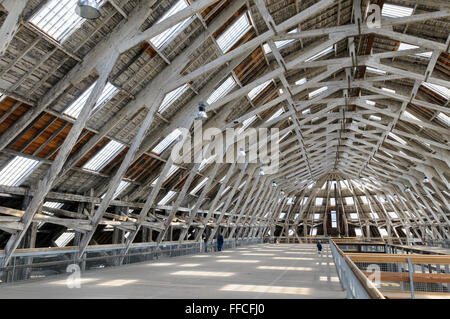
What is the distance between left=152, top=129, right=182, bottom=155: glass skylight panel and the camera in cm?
1411

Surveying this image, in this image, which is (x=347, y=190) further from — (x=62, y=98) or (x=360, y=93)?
(x=62, y=98)

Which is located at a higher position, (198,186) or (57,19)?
(57,19)

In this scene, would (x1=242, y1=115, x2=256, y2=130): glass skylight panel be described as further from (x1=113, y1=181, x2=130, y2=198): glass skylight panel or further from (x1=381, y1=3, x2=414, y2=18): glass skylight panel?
(x1=381, y1=3, x2=414, y2=18): glass skylight panel

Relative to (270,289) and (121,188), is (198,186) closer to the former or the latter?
(121,188)

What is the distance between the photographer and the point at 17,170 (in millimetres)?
10461

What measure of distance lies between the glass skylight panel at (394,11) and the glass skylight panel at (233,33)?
17.8 ft

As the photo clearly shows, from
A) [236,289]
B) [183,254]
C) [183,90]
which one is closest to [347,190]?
[183,254]

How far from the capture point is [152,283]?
320 inches

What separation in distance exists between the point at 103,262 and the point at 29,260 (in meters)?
2.89

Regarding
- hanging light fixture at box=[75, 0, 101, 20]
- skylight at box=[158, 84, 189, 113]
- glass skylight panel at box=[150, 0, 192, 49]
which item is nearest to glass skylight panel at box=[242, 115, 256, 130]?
skylight at box=[158, 84, 189, 113]

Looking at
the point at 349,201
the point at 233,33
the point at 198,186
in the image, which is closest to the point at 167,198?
the point at 198,186

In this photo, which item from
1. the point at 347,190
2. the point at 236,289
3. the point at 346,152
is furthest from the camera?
the point at 347,190

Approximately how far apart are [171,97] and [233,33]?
3.20 m

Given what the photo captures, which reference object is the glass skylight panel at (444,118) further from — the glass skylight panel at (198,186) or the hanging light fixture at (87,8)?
the hanging light fixture at (87,8)
